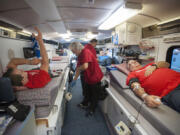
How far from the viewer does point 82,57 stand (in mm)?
1900

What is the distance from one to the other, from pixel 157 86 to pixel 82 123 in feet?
5.63

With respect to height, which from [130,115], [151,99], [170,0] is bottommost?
[130,115]

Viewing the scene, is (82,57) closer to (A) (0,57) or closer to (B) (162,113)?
(A) (0,57)

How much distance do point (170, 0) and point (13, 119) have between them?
7.45 ft

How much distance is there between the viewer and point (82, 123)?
1946 millimetres

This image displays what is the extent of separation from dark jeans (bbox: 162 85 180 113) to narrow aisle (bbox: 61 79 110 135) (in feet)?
4.13

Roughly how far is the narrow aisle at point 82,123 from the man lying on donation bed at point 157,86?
1211 millimetres

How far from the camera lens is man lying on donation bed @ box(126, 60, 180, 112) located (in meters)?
1.02

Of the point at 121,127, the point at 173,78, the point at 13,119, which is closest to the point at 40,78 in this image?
the point at 13,119

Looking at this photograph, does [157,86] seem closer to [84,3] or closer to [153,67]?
[153,67]

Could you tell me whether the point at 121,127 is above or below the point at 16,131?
below

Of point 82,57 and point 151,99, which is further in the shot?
point 82,57

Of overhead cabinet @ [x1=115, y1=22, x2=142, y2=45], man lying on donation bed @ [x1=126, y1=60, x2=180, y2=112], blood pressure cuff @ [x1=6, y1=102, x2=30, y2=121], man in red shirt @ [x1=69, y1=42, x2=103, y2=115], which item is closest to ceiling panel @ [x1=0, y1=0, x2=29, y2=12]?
man in red shirt @ [x1=69, y1=42, x2=103, y2=115]

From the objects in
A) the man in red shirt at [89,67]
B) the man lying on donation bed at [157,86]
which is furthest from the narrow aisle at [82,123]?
the man lying on donation bed at [157,86]
